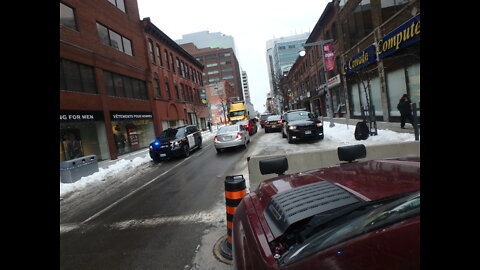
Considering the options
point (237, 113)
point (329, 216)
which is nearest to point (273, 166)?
point (329, 216)

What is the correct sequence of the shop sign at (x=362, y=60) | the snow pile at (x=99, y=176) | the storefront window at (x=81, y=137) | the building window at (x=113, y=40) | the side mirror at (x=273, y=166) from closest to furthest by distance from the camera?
1. the side mirror at (x=273, y=166)
2. the snow pile at (x=99, y=176)
3. the storefront window at (x=81, y=137)
4. the shop sign at (x=362, y=60)
5. the building window at (x=113, y=40)

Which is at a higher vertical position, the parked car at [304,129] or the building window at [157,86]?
the building window at [157,86]

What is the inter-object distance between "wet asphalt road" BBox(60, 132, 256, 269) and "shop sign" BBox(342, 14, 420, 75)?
1095cm

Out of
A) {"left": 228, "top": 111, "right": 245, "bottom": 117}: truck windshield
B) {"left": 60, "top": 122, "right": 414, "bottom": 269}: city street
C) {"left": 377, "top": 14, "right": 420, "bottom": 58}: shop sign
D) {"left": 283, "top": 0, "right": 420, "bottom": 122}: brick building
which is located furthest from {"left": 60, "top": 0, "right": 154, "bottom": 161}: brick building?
{"left": 377, "top": 14, "right": 420, "bottom": 58}: shop sign

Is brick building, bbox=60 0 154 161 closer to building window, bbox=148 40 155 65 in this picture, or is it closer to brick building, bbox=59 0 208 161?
brick building, bbox=59 0 208 161

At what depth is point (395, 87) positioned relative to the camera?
1551 centimetres

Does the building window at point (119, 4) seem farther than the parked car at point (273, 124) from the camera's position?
No

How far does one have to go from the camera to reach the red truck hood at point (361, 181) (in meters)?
1.98

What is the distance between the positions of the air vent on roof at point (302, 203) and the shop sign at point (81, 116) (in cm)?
1492

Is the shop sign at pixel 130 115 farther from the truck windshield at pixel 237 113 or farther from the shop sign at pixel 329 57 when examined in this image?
the shop sign at pixel 329 57

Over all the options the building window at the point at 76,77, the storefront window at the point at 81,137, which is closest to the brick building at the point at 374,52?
the storefront window at the point at 81,137

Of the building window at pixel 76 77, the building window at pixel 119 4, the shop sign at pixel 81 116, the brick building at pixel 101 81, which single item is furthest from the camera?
the building window at pixel 119 4

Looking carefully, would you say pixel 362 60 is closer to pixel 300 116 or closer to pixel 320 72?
pixel 300 116
